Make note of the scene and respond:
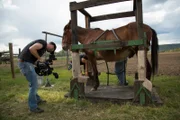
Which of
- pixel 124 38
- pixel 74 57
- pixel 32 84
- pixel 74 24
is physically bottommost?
pixel 32 84

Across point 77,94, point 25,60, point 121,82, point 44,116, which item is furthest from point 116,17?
point 44,116

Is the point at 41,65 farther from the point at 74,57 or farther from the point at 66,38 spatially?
the point at 66,38

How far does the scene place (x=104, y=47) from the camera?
386 centimetres

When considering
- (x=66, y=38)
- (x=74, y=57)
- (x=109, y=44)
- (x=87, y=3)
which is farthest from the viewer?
(x=66, y=38)

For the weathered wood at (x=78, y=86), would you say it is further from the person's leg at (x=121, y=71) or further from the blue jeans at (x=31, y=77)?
the person's leg at (x=121, y=71)

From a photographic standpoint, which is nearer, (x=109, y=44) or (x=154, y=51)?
(x=109, y=44)

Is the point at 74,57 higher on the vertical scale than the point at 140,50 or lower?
lower

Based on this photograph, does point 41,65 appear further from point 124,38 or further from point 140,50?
point 140,50

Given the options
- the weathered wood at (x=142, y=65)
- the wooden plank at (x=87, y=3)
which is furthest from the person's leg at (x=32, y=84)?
the weathered wood at (x=142, y=65)

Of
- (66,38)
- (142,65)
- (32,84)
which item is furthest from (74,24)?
(142,65)

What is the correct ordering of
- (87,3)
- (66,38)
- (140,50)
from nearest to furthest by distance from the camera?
(140,50) < (87,3) < (66,38)

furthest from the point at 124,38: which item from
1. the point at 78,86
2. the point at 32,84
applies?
the point at 32,84

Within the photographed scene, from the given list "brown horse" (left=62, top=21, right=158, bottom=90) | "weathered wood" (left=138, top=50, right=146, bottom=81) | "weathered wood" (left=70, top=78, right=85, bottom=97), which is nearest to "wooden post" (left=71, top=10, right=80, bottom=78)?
"weathered wood" (left=70, top=78, right=85, bottom=97)

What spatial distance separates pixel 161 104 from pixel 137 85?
62 centimetres
